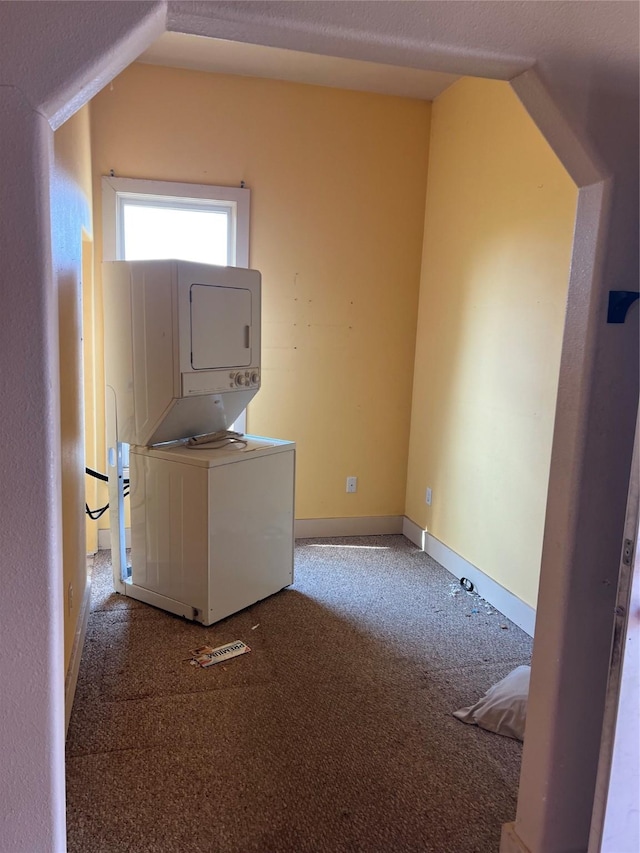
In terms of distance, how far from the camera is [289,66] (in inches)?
129

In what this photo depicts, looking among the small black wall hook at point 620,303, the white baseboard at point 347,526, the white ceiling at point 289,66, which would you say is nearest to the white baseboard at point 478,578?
the white baseboard at point 347,526

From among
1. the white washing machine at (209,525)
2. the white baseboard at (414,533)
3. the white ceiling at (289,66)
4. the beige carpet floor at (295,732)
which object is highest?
the white ceiling at (289,66)

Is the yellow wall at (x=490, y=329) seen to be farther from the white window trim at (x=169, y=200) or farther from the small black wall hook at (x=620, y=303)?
the small black wall hook at (x=620, y=303)

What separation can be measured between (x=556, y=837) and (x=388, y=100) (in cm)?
370

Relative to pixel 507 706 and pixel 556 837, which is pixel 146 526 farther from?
pixel 556 837

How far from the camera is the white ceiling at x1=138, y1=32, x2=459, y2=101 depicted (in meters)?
3.07

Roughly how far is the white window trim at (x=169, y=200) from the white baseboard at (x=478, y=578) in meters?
2.02

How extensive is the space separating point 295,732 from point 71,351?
1605 mm

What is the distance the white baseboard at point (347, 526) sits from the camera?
3961 millimetres

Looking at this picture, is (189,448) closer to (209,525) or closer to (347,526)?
(209,525)

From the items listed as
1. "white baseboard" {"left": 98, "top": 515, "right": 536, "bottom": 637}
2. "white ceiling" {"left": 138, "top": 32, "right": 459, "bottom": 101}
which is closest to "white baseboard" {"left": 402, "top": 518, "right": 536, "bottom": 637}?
"white baseboard" {"left": 98, "top": 515, "right": 536, "bottom": 637}

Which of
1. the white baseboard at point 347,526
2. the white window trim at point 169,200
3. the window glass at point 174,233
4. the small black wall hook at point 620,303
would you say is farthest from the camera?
the white baseboard at point 347,526

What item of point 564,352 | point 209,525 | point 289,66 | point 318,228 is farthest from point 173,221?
point 564,352

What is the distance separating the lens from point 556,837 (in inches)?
56.7
